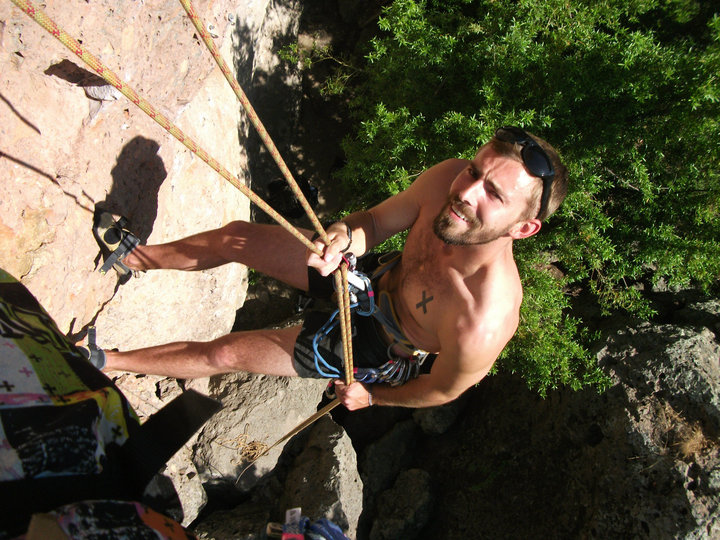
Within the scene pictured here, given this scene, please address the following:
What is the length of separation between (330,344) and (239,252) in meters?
0.68

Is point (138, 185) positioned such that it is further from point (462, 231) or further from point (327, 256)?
point (462, 231)

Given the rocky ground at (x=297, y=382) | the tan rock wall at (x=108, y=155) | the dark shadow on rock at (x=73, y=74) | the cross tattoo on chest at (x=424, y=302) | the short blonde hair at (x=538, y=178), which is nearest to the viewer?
the tan rock wall at (x=108, y=155)

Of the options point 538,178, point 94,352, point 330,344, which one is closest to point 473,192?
point 538,178

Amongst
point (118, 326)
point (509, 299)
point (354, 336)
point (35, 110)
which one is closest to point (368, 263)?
point (354, 336)

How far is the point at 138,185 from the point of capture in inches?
103

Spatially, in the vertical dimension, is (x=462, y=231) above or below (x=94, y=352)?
below

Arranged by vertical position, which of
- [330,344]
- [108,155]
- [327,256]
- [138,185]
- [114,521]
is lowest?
[330,344]

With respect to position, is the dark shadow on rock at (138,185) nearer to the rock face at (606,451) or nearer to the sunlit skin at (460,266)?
the sunlit skin at (460,266)

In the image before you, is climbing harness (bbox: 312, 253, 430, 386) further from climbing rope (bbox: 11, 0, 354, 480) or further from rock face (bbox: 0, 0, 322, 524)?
rock face (bbox: 0, 0, 322, 524)

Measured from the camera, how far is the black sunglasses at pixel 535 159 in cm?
214

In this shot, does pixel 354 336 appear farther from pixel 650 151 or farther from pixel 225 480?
pixel 650 151

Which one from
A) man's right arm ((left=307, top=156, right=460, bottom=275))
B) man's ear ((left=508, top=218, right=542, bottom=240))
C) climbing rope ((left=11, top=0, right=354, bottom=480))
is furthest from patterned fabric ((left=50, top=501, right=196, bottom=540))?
man's ear ((left=508, top=218, right=542, bottom=240))

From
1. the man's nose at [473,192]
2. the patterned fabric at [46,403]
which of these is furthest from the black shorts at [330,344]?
the patterned fabric at [46,403]

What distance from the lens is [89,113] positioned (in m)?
2.14
